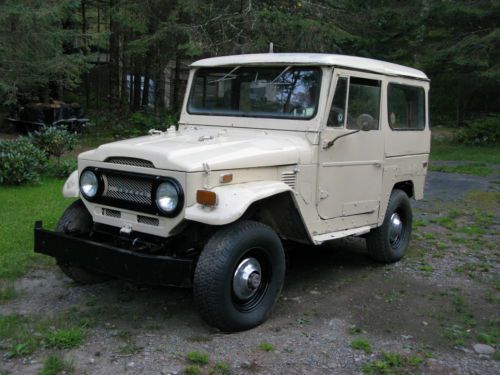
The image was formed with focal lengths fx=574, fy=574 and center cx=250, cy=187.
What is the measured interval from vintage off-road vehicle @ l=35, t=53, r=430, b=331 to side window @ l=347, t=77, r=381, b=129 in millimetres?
14

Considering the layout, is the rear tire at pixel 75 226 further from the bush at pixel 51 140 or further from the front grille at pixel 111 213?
the bush at pixel 51 140

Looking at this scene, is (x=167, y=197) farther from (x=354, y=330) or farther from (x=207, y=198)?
(x=354, y=330)

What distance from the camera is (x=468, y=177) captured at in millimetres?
12969

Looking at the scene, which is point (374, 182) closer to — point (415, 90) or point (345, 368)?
point (415, 90)

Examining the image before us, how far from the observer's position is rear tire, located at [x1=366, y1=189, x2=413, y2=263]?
609 centimetres

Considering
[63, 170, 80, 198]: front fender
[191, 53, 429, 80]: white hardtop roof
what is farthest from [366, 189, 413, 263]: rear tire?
[63, 170, 80, 198]: front fender

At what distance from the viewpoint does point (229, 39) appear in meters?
14.1

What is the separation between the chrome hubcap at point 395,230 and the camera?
632 cm

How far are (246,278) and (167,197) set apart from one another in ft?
2.79

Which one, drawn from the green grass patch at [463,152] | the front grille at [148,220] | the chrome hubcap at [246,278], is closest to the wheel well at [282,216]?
the chrome hubcap at [246,278]

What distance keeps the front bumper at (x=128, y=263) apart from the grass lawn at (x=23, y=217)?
140 cm

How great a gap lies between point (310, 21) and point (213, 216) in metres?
10.8

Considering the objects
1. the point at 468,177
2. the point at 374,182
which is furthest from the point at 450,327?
the point at 468,177

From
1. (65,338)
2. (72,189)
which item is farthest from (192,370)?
(72,189)
